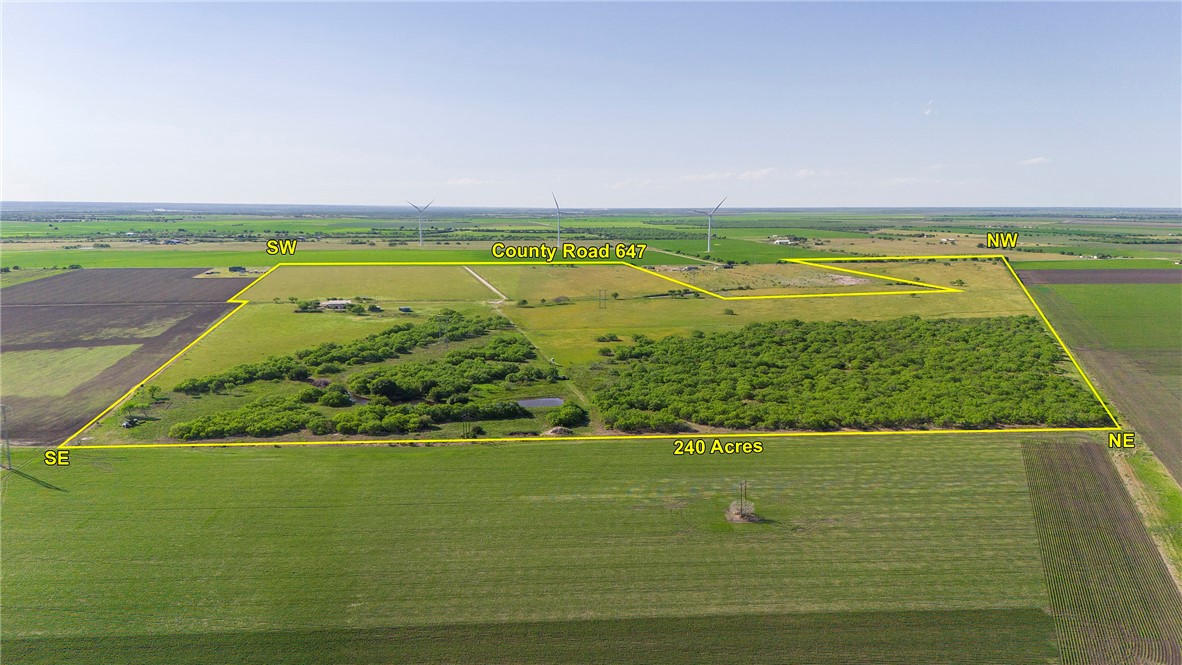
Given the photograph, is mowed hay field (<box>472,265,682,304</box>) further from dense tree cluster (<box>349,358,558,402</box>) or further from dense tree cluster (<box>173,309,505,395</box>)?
dense tree cluster (<box>349,358,558,402</box>)

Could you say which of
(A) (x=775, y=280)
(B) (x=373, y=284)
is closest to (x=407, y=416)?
(B) (x=373, y=284)

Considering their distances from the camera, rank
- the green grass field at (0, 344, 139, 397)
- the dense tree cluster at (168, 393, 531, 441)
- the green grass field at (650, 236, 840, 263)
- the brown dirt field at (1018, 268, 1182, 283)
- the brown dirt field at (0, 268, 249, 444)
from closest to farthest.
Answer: the dense tree cluster at (168, 393, 531, 441)
the brown dirt field at (0, 268, 249, 444)
the green grass field at (0, 344, 139, 397)
the brown dirt field at (1018, 268, 1182, 283)
the green grass field at (650, 236, 840, 263)

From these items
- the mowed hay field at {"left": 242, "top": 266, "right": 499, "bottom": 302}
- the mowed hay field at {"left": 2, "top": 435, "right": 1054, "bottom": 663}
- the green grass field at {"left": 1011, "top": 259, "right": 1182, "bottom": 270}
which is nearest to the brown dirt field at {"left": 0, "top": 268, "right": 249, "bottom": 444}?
the mowed hay field at {"left": 242, "top": 266, "right": 499, "bottom": 302}

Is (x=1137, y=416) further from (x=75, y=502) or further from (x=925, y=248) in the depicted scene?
(x=925, y=248)

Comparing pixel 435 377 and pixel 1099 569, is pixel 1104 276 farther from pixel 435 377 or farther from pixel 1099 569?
pixel 435 377

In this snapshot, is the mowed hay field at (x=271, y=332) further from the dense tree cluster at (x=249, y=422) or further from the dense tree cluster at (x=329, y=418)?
the dense tree cluster at (x=329, y=418)
